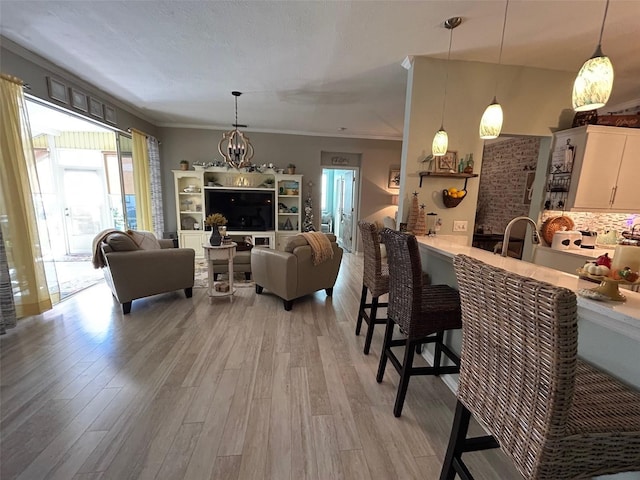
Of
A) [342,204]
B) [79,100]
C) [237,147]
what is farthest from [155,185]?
[342,204]

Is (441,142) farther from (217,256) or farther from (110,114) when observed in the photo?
(110,114)

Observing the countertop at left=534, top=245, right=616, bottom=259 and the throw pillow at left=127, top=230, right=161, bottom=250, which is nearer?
the countertop at left=534, top=245, right=616, bottom=259

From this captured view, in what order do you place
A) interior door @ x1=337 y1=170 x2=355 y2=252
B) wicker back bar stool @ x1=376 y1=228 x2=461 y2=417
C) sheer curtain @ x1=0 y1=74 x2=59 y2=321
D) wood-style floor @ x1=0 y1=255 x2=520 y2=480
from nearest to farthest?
wood-style floor @ x1=0 y1=255 x2=520 y2=480 < wicker back bar stool @ x1=376 y1=228 x2=461 y2=417 < sheer curtain @ x1=0 y1=74 x2=59 y2=321 < interior door @ x1=337 y1=170 x2=355 y2=252

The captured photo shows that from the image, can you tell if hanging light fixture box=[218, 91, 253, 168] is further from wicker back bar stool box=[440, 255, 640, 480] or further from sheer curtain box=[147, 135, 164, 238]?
wicker back bar stool box=[440, 255, 640, 480]

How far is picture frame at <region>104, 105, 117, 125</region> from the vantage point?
3.91 meters

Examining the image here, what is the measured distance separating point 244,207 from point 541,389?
5.56 metres

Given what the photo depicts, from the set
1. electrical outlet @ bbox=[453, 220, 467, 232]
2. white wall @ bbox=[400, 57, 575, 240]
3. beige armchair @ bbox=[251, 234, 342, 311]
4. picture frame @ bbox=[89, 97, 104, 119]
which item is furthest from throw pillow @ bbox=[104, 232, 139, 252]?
electrical outlet @ bbox=[453, 220, 467, 232]

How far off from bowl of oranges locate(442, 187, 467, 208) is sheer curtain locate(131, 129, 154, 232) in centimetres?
485

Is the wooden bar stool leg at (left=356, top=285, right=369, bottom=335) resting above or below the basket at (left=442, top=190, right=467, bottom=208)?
below

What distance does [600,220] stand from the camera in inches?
121

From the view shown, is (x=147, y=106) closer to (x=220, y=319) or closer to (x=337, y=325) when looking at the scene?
(x=220, y=319)

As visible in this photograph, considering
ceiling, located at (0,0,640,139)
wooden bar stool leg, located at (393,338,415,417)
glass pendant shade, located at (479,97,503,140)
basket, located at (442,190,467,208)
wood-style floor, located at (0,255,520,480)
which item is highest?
ceiling, located at (0,0,640,139)

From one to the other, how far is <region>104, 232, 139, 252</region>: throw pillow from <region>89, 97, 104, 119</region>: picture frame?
1.87 m

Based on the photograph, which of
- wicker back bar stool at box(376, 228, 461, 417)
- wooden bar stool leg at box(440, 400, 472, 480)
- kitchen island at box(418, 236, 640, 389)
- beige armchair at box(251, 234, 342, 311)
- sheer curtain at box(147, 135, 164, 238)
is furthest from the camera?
sheer curtain at box(147, 135, 164, 238)
